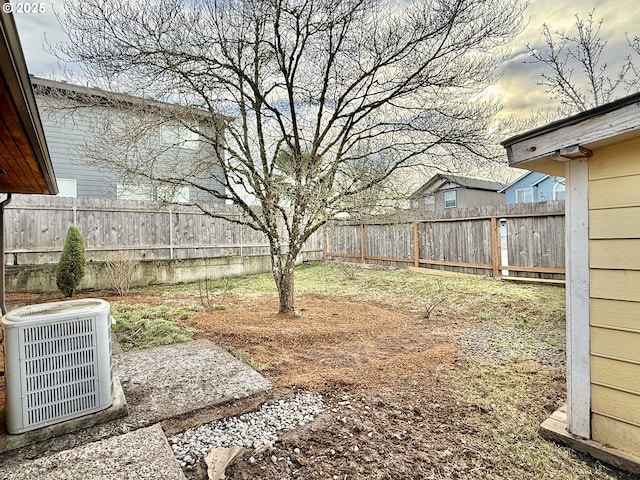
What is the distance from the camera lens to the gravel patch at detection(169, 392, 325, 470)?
192cm

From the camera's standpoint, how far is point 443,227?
8711mm

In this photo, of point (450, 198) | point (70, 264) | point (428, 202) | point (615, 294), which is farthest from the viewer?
point (450, 198)

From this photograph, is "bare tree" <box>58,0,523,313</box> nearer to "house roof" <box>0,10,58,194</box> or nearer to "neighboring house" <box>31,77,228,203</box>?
"neighboring house" <box>31,77,228,203</box>

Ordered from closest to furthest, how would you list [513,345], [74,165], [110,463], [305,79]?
[110,463]
[513,345]
[305,79]
[74,165]

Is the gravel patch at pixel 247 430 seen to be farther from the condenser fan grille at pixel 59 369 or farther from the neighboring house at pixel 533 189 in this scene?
the neighboring house at pixel 533 189

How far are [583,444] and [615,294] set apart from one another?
929 millimetres

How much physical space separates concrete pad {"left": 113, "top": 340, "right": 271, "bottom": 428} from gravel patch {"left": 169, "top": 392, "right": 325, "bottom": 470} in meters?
0.26

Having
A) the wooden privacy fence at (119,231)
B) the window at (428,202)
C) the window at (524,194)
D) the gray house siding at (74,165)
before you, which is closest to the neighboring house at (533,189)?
the window at (524,194)

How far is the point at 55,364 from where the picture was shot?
81.6 inches

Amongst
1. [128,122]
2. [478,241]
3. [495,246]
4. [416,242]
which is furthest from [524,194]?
[128,122]

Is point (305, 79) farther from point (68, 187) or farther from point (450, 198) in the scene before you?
point (450, 198)

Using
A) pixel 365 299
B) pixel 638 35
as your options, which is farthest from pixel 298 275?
pixel 638 35

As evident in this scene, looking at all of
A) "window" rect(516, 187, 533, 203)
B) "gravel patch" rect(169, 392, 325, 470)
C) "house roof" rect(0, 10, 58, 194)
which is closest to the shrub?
"house roof" rect(0, 10, 58, 194)

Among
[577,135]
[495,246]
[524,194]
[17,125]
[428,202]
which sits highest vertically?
[524,194]
